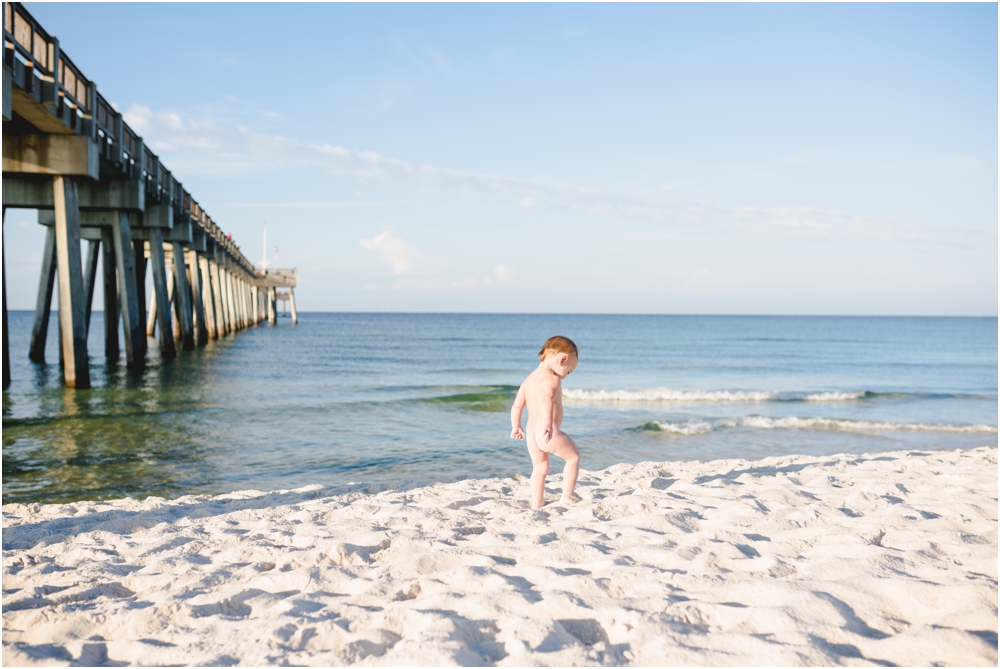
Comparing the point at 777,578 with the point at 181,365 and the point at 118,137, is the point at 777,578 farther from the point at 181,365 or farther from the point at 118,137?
the point at 181,365

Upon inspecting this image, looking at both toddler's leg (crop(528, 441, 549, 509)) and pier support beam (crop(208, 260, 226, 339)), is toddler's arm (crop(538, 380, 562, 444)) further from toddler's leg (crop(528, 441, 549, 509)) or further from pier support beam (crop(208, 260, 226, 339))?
pier support beam (crop(208, 260, 226, 339))

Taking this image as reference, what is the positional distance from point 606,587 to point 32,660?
2.31 meters

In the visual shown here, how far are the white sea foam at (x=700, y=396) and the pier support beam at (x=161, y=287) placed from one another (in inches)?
554

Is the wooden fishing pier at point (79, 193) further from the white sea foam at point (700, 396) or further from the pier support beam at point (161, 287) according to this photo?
the white sea foam at point (700, 396)

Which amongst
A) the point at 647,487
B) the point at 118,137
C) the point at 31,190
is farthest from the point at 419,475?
the point at 31,190

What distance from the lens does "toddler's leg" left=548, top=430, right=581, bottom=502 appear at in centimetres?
448

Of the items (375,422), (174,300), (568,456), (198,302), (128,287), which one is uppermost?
(128,287)

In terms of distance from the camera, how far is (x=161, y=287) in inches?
854

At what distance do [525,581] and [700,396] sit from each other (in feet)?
50.4

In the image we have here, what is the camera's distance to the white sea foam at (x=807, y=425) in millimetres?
11938

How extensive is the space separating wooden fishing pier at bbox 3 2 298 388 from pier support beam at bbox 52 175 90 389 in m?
0.02

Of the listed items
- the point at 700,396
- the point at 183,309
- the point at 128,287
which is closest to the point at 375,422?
the point at 700,396

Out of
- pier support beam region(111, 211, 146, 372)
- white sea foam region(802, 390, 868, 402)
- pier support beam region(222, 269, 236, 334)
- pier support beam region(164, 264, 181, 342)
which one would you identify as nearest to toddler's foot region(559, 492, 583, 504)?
white sea foam region(802, 390, 868, 402)

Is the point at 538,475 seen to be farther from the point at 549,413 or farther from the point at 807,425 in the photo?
the point at 807,425
